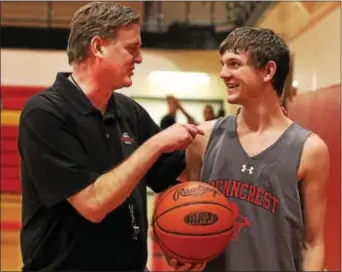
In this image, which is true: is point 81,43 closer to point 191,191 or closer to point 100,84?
point 100,84

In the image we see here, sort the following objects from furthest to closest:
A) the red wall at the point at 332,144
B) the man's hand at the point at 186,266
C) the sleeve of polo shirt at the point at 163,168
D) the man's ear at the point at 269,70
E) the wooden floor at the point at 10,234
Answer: the wooden floor at the point at 10,234 < the red wall at the point at 332,144 < the sleeve of polo shirt at the point at 163,168 < the man's ear at the point at 269,70 < the man's hand at the point at 186,266

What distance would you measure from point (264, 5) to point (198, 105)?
2976mm

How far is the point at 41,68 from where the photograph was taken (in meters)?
7.86

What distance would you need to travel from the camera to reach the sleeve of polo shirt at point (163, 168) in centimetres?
212

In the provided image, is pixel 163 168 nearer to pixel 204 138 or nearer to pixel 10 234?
pixel 204 138

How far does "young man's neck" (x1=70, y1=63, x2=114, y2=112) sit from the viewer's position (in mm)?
1896

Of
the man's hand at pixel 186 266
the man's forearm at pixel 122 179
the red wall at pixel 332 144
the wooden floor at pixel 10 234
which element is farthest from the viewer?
the wooden floor at pixel 10 234

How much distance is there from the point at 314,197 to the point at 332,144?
70.2 inches

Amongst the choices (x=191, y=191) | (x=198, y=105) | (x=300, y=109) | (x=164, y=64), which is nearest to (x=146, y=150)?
(x=191, y=191)

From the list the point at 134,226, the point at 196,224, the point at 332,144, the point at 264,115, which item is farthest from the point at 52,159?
the point at 332,144

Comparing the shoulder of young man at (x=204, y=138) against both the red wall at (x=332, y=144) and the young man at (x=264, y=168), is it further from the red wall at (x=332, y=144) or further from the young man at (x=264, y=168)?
the red wall at (x=332, y=144)

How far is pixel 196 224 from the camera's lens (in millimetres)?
1772

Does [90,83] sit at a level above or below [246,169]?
above

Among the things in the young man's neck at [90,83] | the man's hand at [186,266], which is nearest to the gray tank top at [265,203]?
the man's hand at [186,266]
